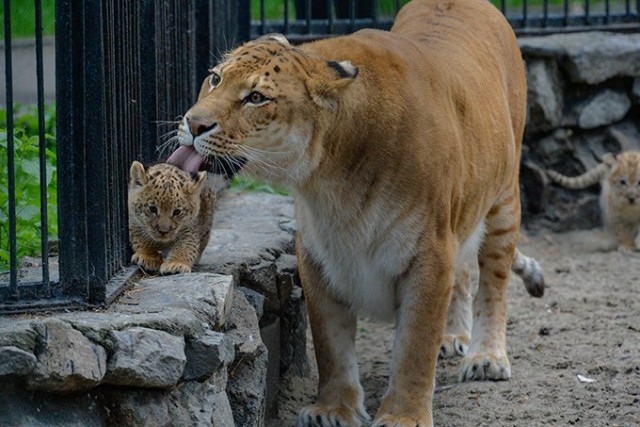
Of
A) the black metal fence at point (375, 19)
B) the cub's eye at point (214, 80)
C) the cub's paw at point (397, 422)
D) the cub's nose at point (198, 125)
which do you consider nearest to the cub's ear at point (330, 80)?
the cub's eye at point (214, 80)

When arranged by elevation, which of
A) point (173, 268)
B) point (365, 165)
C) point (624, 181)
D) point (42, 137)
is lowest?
point (624, 181)

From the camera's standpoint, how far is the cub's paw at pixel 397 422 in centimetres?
521

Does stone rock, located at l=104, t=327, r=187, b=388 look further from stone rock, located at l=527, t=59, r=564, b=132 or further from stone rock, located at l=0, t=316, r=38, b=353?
stone rock, located at l=527, t=59, r=564, b=132

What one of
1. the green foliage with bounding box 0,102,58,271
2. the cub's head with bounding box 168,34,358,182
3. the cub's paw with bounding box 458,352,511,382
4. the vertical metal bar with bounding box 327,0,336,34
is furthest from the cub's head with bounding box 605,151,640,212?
the cub's head with bounding box 168,34,358,182

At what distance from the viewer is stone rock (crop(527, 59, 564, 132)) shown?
32.0 feet

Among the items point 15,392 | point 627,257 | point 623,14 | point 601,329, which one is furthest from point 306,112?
point 623,14

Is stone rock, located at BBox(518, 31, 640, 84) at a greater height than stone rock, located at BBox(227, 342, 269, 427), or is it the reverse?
stone rock, located at BBox(518, 31, 640, 84)

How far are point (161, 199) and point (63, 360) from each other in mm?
1473

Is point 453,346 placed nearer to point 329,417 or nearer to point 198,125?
point 329,417

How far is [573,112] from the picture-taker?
10023 mm

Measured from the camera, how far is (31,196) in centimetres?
652

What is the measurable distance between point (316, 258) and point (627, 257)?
466 centimetres

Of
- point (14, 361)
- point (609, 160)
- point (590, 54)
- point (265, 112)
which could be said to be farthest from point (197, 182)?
point (609, 160)

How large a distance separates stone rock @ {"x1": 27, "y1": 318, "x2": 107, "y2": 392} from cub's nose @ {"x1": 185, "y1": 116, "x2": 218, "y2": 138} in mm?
1003
